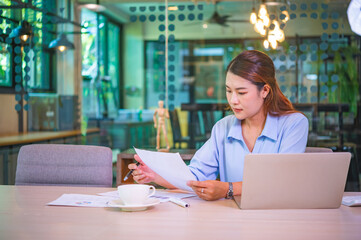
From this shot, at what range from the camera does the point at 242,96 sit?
208 cm

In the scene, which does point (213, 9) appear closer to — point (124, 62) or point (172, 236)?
point (124, 62)

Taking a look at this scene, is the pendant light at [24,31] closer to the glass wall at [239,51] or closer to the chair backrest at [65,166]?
the glass wall at [239,51]

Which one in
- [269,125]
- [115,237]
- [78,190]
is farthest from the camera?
[269,125]

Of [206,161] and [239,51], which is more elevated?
[239,51]

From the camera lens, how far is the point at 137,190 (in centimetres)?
158

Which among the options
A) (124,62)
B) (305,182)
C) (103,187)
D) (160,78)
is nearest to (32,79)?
(124,62)

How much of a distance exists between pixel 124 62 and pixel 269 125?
10.3ft

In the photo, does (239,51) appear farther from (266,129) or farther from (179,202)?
(179,202)

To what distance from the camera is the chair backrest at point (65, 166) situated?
2201mm

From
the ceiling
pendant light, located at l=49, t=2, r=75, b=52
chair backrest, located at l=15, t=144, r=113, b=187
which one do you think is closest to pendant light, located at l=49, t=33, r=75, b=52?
pendant light, located at l=49, t=2, r=75, b=52

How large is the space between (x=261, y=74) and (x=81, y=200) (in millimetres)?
959

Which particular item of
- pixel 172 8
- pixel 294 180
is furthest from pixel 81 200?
pixel 172 8

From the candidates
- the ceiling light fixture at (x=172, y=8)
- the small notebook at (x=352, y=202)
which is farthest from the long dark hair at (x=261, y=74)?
the ceiling light fixture at (x=172, y=8)

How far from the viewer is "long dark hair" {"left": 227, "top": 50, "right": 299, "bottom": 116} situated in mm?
2082
